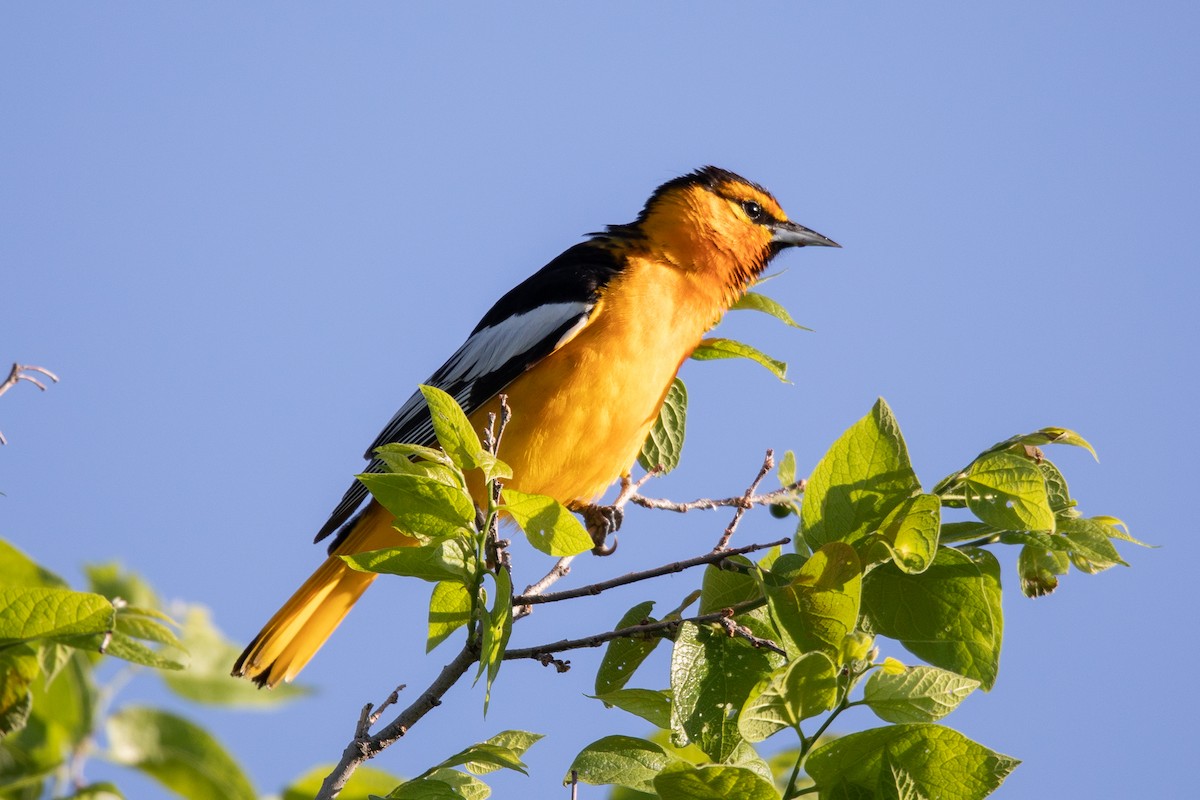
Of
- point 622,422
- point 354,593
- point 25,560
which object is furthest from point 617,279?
point 25,560

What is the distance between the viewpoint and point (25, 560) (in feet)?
6.33

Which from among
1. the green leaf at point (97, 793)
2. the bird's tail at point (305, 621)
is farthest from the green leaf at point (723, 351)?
the green leaf at point (97, 793)

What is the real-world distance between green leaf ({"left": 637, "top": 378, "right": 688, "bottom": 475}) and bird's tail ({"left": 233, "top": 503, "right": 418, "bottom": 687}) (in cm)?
78

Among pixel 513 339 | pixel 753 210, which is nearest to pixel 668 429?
pixel 513 339

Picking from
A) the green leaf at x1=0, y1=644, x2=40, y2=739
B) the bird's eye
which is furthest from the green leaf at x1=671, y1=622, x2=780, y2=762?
the bird's eye

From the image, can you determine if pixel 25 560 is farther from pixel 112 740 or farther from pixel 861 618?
pixel 861 618

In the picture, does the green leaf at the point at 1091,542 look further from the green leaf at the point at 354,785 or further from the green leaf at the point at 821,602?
the green leaf at the point at 354,785

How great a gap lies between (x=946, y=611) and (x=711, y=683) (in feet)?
1.33

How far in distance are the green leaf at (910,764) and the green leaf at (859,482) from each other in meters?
0.36

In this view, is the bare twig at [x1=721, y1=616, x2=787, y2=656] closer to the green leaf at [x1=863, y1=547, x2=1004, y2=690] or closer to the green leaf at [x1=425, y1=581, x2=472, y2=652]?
the green leaf at [x1=863, y1=547, x2=1004, y2=690]

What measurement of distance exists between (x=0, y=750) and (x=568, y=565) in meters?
1.26

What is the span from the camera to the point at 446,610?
1.95 m

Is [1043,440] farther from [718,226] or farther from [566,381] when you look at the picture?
[718,226]

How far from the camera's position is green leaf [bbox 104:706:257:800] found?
215 cm
